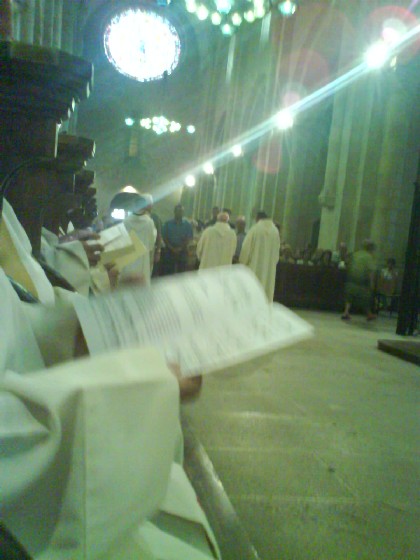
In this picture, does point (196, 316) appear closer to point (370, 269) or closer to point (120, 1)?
point (370, 269)

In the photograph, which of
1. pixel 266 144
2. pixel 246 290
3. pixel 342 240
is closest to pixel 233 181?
pixel 266 144

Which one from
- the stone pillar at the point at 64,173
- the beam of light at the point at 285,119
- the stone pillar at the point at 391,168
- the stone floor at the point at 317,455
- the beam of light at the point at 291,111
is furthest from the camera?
the beam of light at the point at 285,119

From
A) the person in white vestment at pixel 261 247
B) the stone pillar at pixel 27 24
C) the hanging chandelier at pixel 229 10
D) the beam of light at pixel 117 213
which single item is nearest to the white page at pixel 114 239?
the stone pillar at pixel 27 24

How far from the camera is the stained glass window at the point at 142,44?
1051 inches

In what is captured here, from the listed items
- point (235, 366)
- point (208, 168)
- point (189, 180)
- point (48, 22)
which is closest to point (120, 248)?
point (235, 366)

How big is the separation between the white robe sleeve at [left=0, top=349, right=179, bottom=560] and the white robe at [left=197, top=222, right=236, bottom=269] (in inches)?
353

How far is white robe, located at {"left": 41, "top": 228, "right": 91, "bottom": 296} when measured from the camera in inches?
111

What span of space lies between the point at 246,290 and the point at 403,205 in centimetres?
1410

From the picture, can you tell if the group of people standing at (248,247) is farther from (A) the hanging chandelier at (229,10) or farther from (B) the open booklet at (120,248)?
(A) the hanging chandelier at (229,10)

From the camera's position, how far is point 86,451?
87 cm

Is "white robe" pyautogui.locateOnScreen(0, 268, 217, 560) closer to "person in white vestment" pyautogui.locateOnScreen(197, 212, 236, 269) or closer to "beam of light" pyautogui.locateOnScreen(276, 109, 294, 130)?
"person in white vestment" pyautogui.locateOnScreen(197, 212, 236, 269)

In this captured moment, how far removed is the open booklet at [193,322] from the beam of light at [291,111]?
41.5 feet

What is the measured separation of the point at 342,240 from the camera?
49.4 ft

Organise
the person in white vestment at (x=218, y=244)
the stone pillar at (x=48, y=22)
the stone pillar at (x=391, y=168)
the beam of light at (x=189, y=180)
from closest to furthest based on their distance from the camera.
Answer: the stone pillar at (x=48, y=22), the person in white vestment at (x=218, y=244), the stone pillar at (x=391, y=168), the beam of light at (x=189, y=180)
